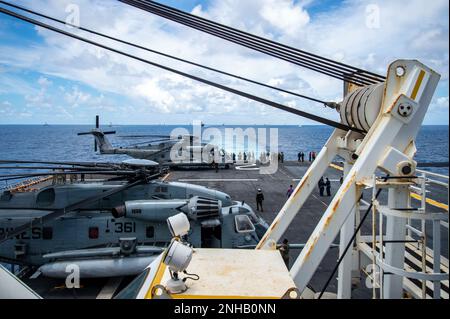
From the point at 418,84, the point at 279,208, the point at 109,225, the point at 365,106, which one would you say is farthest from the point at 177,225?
the point at 279,208

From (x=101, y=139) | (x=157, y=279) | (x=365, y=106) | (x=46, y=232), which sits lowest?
(x=46, y=232)

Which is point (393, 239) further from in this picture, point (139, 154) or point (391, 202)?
point (139, 154)

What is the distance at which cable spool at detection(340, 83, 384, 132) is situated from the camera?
18.1 ft

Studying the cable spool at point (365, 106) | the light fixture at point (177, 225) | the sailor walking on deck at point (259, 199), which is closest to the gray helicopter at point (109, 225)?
the cable spool at point (365, 106)

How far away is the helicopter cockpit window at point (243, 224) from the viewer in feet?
41.8

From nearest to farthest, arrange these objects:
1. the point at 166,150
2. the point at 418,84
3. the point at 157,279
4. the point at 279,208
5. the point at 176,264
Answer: the point at 176,264 < the point at 157,279 < the point at 418,84 < the point at 279,208 < the point at 166,150

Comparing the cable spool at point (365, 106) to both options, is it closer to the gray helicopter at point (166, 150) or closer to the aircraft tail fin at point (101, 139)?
the gray helicopter at point (166, 150)

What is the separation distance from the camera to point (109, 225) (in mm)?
12852

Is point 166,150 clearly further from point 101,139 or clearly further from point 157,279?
point 157,279

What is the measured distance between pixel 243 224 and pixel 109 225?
5.15 m

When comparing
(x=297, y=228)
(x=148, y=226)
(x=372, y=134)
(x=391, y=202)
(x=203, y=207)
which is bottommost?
(x=297, y=228)
